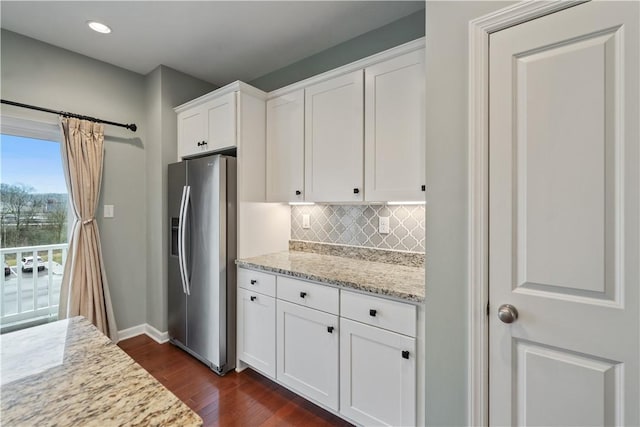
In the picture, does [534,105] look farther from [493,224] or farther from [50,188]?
[50,188]

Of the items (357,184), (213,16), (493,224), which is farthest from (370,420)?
(213,16)

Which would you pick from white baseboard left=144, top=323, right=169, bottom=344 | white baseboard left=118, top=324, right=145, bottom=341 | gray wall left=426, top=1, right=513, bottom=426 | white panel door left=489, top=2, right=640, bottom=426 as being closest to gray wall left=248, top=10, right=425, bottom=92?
gray wall left=426, top=1, right=513, bottom=426

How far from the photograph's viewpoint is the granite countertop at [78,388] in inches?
21.5

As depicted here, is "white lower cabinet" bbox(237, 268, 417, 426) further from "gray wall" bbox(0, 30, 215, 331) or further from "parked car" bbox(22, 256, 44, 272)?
"parked car" bbox(22, 256, 44, 272)

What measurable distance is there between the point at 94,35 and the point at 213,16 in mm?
1036

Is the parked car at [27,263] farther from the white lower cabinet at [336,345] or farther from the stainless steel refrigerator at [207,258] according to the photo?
the white lower cabinet at [336,345]

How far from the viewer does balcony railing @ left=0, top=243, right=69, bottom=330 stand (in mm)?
2309

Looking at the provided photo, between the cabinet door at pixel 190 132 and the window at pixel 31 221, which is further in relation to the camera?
the cabinet door at pixel 190 132

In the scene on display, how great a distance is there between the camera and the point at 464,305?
1.20 metres

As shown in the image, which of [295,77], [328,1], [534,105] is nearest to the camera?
[534,105]

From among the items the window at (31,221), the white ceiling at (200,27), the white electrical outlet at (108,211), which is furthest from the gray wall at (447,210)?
the window at (31,221)

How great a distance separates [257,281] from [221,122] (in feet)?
4.29

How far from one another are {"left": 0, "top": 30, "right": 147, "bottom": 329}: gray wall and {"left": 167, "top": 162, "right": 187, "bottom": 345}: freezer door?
45cm

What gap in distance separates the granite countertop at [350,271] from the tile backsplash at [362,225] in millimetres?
147
